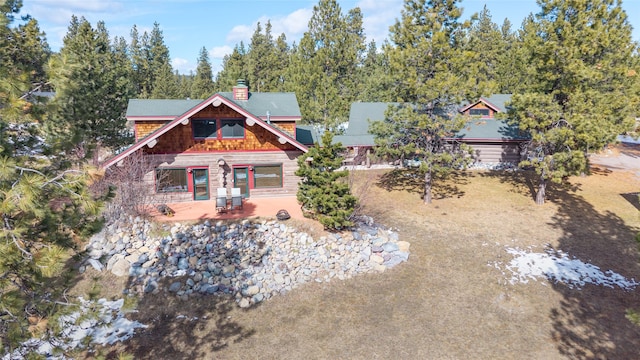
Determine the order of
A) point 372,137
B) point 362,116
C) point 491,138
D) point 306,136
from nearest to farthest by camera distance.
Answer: point 306,136
point 491,138
point 372,137
point 362,116

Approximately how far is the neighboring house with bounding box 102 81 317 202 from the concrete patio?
70 cm

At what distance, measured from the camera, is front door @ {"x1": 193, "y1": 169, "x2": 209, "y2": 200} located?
20.4m

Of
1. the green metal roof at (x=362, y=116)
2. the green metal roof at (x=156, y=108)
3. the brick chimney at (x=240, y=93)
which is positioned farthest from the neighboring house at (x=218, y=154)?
the green metal roof at (x=362, y=116)

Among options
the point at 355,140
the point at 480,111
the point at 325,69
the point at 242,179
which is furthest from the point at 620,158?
the point at 242,179

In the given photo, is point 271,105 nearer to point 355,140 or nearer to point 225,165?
point 225,165

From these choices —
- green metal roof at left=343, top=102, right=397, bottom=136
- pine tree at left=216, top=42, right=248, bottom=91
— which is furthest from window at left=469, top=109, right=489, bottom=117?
pine tree at left=216, top=42, right=248, bottom=91

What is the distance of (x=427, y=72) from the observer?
21688mm

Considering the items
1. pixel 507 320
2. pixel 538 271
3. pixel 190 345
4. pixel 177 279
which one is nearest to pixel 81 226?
pixel 190 345

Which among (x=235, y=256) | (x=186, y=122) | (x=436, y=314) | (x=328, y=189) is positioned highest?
(x=186, y=122)

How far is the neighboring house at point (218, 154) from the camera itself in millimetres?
19578

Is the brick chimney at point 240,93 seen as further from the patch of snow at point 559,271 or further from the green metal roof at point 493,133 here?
the patch of snow at point 559,271

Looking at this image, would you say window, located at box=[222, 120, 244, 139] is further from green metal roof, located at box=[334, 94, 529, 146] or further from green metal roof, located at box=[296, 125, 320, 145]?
green metal roof, located at box=[334, 94, 529, 146]

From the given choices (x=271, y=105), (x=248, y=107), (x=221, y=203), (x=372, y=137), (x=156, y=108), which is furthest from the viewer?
(x=372, y=137)

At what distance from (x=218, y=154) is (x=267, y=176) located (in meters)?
3.07
